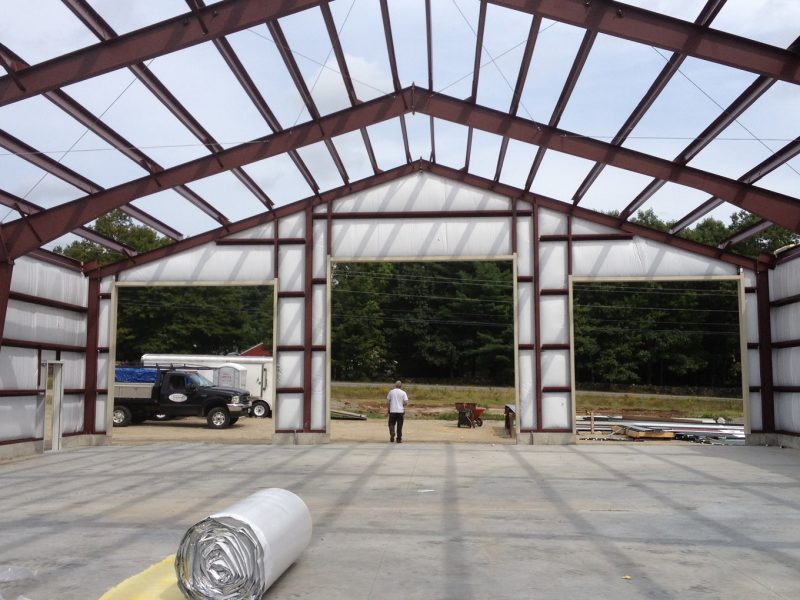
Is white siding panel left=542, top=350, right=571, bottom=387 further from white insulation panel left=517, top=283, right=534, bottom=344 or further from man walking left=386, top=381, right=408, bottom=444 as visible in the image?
man walking left=386, top=381, right=408, bottom=444

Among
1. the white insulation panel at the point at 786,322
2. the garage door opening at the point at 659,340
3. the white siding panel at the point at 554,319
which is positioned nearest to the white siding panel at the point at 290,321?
the white siding panel at the point at 554,319

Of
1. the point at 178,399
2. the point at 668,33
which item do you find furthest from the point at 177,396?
the point at 668,33

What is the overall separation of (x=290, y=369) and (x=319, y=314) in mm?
1640

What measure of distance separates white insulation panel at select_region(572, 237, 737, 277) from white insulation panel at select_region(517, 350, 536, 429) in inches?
104

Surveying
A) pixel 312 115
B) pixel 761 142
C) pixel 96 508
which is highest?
pixel 312 115

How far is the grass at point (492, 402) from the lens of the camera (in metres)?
38.0

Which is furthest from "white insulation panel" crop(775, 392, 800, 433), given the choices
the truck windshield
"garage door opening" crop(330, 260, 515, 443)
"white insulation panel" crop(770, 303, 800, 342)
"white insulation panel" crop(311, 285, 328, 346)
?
"garage door opening" crop(330, 260, 515, 443)

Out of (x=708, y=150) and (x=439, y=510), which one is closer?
(x=439, y=510)

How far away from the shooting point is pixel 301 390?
2008cm

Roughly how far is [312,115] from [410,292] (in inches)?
1817

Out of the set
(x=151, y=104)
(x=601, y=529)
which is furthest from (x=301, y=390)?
(x=601, y=529)

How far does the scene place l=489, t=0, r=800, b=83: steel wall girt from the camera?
10742mm

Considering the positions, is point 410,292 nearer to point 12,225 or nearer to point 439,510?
point 12,225

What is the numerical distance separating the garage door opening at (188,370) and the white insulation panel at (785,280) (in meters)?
13.9
